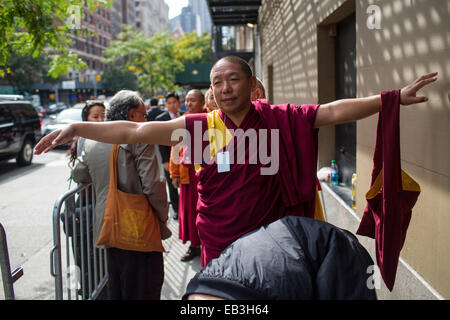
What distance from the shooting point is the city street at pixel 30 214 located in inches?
193

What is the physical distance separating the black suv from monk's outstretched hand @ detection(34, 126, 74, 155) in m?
10.9

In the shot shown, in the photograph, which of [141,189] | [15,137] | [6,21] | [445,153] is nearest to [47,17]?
[6,21]

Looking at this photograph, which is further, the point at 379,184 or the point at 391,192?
the point at 379,184

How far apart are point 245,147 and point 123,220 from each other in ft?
4.50

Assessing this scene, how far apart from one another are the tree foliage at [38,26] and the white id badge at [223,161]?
12.7 feet

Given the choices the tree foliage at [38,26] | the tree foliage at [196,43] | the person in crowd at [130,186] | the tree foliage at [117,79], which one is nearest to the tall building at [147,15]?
the tree foliage at [117,79]

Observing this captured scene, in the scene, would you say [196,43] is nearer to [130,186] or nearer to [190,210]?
[190,210]

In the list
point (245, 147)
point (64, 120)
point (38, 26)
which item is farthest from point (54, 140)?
point (64, 120)

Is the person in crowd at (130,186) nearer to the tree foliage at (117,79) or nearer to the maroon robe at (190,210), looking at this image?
the maroon robe at (190,210)

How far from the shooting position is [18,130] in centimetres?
1293

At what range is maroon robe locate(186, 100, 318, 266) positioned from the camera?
249cm
